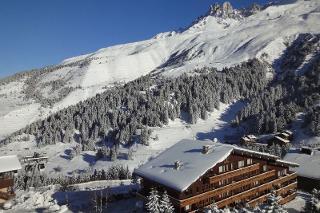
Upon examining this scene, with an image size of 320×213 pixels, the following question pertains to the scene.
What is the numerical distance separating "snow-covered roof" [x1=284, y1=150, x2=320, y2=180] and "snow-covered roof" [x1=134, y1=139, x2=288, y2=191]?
15.4 m

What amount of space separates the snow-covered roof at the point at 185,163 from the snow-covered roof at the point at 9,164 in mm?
23407

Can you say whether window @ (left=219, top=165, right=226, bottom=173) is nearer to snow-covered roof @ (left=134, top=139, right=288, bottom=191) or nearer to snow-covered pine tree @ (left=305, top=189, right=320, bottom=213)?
Result: snow-covered roof @ (left=134, top=139, right=288, bottom=191)

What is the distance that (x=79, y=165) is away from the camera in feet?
509

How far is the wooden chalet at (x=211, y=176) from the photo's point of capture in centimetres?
5497

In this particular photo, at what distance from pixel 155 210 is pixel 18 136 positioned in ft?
538

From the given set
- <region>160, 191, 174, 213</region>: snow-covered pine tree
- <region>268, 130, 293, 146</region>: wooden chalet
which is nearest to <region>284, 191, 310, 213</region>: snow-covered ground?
<region>160, 191, 174, 213</region>: snow-covered pine tree

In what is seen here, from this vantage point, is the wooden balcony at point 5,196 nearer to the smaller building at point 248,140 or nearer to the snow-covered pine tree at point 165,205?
the snow-covered pine tree at point 165,205

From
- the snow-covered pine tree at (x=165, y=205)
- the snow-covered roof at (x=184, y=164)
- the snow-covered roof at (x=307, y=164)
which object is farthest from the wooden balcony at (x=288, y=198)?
the snow-covered pine tree at (x=165, y=205)

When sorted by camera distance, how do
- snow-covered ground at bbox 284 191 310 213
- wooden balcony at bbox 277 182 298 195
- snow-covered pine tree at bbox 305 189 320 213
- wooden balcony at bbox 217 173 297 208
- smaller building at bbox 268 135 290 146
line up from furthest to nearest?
1. smaller building at bbox 268 135 290 146
2. wooden balcony at bbox 277 182 298 195
3. snow-covered ground at bbox 284 191 310 213
4. wooden balcony at bbox 217 173 297 208
5. snow-covered pine tree at bbox 305 189 320 213

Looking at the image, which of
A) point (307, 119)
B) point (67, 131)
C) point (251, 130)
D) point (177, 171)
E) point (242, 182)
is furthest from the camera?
point (67, 131)

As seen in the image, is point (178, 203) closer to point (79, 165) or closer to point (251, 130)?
point (79, 165)

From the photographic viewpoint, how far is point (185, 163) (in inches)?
2301

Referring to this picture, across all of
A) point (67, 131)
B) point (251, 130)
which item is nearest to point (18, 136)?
point (67, 131)

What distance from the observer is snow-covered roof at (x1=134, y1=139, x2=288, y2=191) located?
54.2 m
